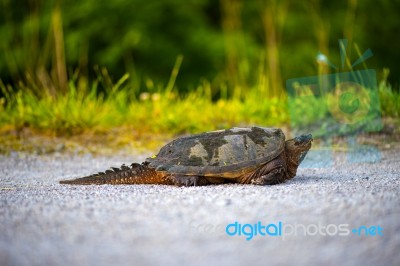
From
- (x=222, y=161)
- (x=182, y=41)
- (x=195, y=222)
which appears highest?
(x=182, y=41)

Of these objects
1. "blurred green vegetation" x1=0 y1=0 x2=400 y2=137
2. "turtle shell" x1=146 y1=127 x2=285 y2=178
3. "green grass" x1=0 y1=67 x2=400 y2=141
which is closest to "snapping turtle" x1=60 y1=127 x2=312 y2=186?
"turtle shell" x1=146 y1=127 x2=285 y2=178

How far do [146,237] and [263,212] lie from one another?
49 centimetres

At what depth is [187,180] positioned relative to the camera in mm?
2859

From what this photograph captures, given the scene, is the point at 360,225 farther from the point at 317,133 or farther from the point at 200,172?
the point at 317,133

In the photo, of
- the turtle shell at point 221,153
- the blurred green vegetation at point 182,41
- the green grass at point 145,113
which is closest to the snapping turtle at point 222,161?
the turtle shell at point 221,153

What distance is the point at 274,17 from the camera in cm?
845

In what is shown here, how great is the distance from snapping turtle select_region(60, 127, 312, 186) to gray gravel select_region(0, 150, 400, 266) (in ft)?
0.29

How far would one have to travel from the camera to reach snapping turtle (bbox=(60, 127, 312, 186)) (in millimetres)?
2830

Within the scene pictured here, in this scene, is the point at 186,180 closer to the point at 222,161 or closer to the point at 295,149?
the point at 222,161

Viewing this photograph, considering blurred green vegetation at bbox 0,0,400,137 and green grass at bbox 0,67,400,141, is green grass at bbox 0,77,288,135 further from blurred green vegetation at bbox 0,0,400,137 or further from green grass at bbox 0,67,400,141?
blurred green vegetation at bbox 0,0,400,137

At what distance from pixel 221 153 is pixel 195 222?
94 cm

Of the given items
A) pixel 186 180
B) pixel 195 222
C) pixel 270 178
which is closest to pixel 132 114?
pixel 186 180

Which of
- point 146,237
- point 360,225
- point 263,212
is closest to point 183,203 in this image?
point 263,212

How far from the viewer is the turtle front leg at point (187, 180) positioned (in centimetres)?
285
